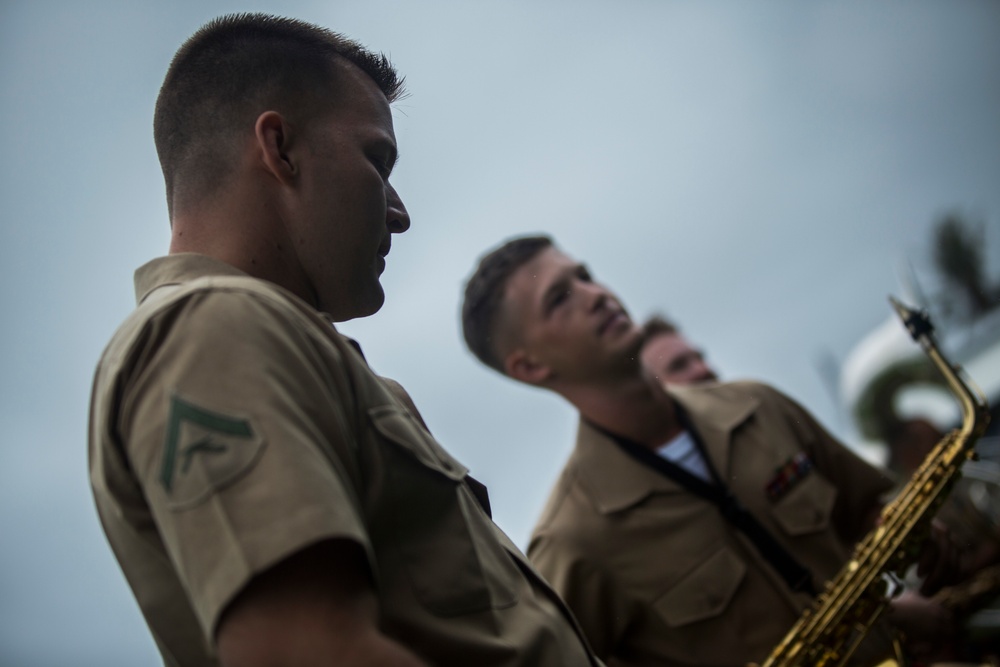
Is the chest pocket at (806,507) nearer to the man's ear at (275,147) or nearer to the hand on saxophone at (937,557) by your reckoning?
the hand on saxophone at (937,557)

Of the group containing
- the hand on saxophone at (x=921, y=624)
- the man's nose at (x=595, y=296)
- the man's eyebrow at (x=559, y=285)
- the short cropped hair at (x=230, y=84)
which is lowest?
the hand on saxophone at (x=921, y=624)

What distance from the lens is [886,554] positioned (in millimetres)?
2395

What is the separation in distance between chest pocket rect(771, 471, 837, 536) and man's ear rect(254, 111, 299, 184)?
2.21 metres

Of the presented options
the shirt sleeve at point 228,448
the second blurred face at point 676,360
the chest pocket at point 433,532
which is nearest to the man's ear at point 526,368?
the chest pocket at point 433,532

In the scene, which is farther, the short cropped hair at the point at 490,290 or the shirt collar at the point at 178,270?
the short cropped hair at the point at 490,290

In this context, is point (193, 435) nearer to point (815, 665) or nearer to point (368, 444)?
point (368, 444)

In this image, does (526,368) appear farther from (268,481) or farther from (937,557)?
(268,481)

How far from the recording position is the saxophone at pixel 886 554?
7.30 ft

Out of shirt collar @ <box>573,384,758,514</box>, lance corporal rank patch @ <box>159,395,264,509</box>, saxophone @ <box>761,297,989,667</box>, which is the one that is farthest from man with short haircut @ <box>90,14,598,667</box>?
shirt collar @ <box>573,384,758,514</box>

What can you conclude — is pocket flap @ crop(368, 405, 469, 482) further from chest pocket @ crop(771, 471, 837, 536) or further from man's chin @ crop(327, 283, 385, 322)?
chest pocket @ crop(771, 471, 837, 536)

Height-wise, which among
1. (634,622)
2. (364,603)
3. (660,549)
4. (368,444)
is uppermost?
(368,444)

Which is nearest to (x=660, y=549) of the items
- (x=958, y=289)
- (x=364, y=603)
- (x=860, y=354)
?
(x=364, y=603)

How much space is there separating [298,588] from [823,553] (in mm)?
2485

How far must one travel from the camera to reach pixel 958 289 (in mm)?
7199
